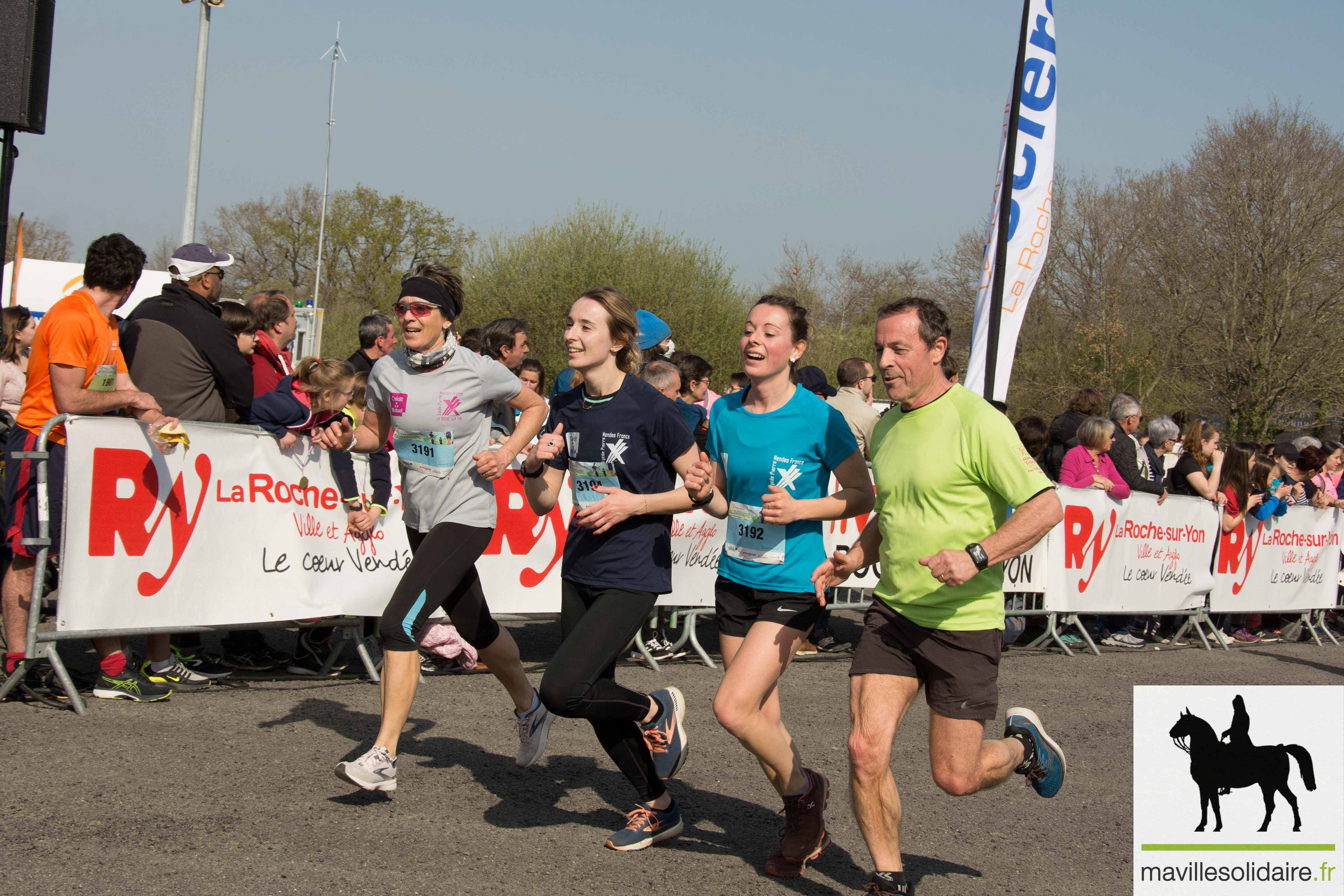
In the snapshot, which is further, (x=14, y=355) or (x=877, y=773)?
(x=14, y=355)

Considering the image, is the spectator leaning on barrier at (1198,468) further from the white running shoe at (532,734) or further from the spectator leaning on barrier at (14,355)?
the spectator leaning on barrier at (14,355)

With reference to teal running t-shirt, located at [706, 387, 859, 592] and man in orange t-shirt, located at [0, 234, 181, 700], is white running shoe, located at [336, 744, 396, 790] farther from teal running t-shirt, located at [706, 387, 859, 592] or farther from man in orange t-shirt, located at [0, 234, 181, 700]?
man in orange t-shirt, located at [0, 234, 181, 700]

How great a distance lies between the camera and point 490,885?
381cm

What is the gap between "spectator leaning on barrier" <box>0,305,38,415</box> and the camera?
9859mm

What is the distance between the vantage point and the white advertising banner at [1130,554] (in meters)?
9.73

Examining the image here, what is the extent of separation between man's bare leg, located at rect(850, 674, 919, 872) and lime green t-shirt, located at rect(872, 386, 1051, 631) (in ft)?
1.04

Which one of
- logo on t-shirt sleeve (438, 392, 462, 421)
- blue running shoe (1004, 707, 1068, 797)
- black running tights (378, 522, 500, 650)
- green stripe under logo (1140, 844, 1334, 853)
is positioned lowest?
green stripe under logo (1140, 844, 1334, 853)

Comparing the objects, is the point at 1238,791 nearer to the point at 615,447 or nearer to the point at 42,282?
the point at 615,447

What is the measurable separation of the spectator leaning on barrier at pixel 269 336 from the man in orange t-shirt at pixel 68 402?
145 centimetres

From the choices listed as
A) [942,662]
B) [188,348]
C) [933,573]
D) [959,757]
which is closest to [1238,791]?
[959,757]

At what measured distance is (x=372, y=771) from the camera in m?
4.33

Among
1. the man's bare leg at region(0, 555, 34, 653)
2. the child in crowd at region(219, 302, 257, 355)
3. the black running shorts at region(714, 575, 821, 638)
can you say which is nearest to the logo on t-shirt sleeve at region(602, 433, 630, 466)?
the black running shorts at region(714, 575, 821, 638)

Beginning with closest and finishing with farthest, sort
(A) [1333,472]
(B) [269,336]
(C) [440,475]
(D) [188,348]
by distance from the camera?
1. (C) [440,475]
2. (D) [188,348]
3. (B) [269,336]
4. (A) [1333,472]

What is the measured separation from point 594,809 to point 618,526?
1.36m
